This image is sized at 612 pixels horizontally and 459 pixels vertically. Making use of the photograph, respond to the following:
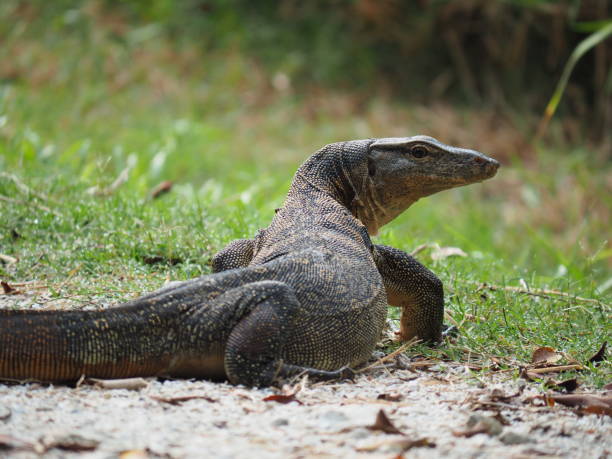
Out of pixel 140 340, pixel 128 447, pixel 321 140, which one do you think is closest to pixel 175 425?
pixel 128 447

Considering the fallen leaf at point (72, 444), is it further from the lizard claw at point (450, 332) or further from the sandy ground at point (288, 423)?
the lizard claw at point (450, 332)

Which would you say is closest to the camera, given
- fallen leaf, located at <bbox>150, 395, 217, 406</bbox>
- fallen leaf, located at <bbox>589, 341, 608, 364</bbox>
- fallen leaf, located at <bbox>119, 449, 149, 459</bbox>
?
fallen leaf, located at <bbox>119, 449, 149, 459</bbox>

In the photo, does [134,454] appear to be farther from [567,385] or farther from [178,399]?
[567,385]

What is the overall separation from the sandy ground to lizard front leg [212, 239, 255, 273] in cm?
104

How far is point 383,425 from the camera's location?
2854 mm

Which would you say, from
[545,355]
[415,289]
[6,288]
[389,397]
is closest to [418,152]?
[415,289]

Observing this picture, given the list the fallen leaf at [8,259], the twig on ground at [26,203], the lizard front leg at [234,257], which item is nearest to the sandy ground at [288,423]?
the lizard front leg at [234,257]

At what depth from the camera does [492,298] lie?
5.11 metres

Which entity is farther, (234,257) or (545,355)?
(234,257)

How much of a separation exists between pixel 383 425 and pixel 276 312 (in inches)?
28.5

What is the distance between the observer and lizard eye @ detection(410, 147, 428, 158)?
455cm

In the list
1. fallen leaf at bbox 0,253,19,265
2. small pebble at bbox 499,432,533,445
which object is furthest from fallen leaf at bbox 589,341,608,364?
fallen leaf at bbox 0,253,19,265

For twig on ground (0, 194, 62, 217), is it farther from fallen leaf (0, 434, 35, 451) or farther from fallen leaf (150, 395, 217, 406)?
fallen leaf (0, 434, 35, 451)

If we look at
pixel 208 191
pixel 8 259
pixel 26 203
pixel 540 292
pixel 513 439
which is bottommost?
pixel 513 439
